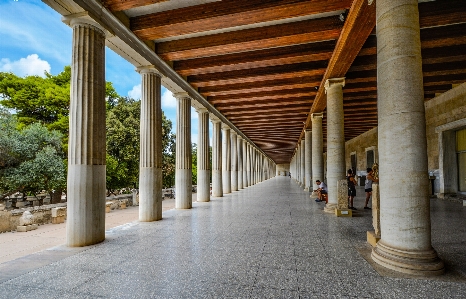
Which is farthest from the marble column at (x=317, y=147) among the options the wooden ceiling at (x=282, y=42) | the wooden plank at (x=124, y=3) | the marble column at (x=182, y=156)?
the wooden plank at (x=124, y=3)

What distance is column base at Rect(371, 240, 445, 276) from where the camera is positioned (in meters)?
4.07

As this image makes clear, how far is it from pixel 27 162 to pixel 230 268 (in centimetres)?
1825

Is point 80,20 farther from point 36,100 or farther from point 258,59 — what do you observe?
point 36,100

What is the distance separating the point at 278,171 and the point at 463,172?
90.3 metres

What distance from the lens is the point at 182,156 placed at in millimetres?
12516

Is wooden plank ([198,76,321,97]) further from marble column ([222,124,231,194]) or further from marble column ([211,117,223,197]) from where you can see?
marble column ([222,124,231,194])

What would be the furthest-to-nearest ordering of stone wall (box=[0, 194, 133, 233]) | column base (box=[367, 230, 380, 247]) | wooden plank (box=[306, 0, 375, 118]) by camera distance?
stone wall (box=[0, 194, 133, 233]), wooden plank (box=[306, 0, 375, 118]), column base (box=[367, 230, 380, 247])

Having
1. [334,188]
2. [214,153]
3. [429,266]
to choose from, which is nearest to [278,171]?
[214,153]

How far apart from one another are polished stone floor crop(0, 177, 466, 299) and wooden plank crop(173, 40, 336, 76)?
19.8 feet

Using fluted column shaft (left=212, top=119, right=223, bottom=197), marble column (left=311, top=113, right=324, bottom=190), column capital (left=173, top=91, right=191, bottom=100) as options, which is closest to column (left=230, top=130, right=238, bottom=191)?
fluted column shaft (left=212, top=119, right=223, bottom=197)

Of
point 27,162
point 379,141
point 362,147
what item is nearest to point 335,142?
point 379,141

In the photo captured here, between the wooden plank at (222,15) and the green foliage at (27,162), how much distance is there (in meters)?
14.1

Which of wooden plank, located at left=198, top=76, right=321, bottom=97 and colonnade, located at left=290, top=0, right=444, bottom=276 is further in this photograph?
wooden plank, located at left=198, top=76, right=321, bottom=97

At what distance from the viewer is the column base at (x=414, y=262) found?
13.4ft
